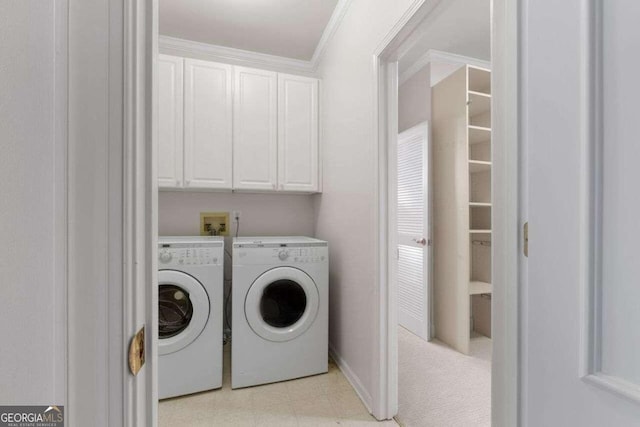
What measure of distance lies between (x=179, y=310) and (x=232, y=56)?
2.21 metres

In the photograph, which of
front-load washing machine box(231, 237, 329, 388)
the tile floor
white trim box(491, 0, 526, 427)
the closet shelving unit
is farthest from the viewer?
the closet shelving unit

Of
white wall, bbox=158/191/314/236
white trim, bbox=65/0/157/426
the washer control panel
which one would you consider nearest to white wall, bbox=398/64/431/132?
white wall, bbox=158/191/314/236

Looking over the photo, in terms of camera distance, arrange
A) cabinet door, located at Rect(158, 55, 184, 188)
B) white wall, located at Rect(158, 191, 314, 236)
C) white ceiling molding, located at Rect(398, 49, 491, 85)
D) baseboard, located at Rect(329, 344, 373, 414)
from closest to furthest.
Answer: baseboard, located at Rect(329, 344, 373, 414) < cabinet door, located at Rect(158, 55, 184, 188) < white wall, located at Rect(158, 191, 314, 236) < white ceiling molding, located at Rect(398, 49, 491, 85)

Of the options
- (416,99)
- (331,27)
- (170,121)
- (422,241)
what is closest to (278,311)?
(422,241)

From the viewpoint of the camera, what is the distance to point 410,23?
1.31 m

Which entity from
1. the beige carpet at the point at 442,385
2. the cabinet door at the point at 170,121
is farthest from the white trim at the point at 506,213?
the cabinet door at the point at 170,121

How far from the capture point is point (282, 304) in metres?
2.12

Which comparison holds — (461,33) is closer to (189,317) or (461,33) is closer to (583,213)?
(583,213)

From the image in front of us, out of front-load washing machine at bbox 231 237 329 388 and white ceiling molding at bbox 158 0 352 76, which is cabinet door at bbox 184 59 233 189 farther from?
front-load washing machine at bbox 231 237 329 388

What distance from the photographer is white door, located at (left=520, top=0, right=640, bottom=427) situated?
41cm

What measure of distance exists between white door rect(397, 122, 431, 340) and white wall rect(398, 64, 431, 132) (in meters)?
0.16

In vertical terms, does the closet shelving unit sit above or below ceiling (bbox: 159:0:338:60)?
below

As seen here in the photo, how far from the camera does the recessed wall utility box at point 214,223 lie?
8.61ft

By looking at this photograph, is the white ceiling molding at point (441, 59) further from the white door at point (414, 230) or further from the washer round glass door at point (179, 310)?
the washer round glass door at point (179, 310)
